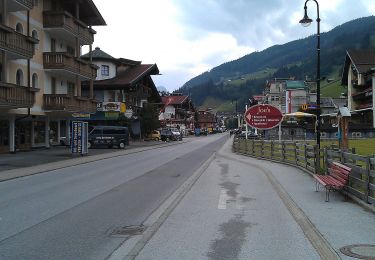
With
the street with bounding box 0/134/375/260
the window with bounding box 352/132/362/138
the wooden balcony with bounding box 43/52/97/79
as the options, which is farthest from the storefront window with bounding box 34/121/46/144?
the window with bounding box 352/132/362/138

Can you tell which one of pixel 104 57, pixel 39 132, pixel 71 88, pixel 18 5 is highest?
pixel 104 57

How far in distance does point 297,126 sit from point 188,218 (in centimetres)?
6555

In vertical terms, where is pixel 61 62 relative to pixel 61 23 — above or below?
below

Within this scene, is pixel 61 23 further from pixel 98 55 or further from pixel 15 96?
pixel 98 55

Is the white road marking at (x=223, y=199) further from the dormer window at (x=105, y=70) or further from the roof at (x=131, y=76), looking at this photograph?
the dormer window at (x=105, y=70)

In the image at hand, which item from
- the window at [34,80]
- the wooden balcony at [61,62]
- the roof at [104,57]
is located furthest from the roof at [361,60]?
the window at [34,80]

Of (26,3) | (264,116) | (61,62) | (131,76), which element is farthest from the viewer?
(131,76)

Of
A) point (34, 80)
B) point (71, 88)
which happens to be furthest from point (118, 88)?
point (34, 80)

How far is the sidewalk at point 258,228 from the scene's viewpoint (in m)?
7.14

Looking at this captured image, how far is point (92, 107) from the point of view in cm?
4662

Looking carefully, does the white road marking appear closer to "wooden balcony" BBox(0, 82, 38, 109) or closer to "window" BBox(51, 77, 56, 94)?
"wooden balcony" BBox(0, 82, 38, 109)

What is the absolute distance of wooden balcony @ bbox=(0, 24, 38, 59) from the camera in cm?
2866

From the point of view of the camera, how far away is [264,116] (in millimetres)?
33656

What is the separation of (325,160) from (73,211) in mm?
9019
